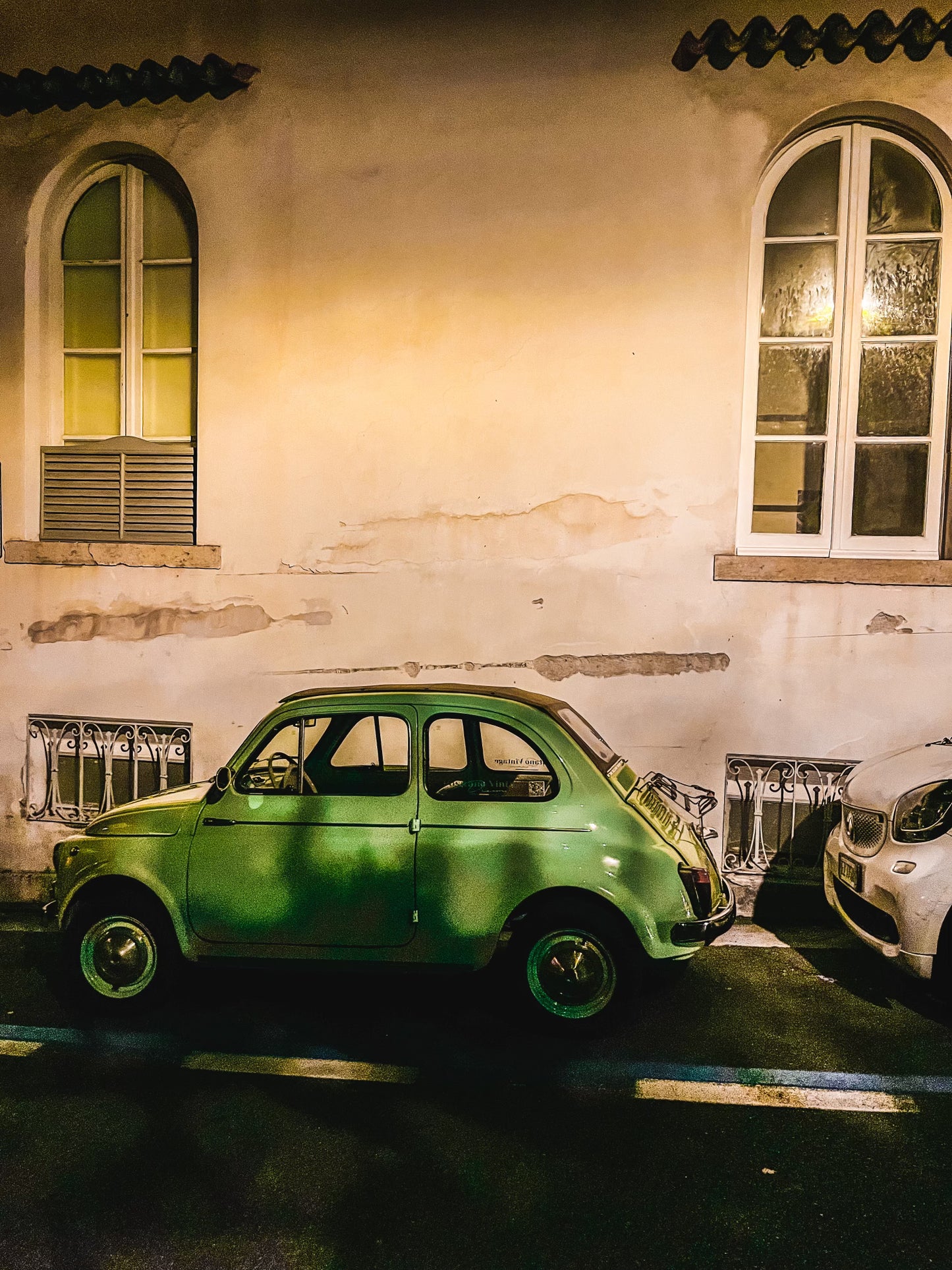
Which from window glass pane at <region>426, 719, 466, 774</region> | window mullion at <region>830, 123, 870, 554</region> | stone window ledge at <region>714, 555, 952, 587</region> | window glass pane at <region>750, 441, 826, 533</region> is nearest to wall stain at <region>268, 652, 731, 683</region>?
stone window ledge at <region>714, 555, 952, 587</region>

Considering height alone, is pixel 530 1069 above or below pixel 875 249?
below

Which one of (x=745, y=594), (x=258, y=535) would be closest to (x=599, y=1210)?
(x=745, y=594)

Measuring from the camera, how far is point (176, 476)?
23.6ft

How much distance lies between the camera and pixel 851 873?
504 cm

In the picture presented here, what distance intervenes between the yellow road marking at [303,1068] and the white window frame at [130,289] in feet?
15.7

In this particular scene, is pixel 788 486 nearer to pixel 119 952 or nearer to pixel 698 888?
pixel 698 888

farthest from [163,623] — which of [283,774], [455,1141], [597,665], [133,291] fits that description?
[455,1141]

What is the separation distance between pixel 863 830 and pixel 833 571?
1971mm

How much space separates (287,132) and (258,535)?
297 centimetres

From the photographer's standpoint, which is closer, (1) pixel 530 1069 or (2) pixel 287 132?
(1) pixel 530 1069

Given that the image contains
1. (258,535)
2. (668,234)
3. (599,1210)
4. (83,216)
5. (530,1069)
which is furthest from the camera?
(83,216)

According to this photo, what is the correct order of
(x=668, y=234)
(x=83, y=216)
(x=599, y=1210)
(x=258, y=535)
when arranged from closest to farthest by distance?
(x=599, y=1210)
(x=668, y=234)
(x=258, y=535)
(x=83, y=216)

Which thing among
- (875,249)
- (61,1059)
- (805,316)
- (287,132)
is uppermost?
(287,132)

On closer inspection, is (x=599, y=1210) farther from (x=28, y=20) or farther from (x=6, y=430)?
(x=28, y=20)
